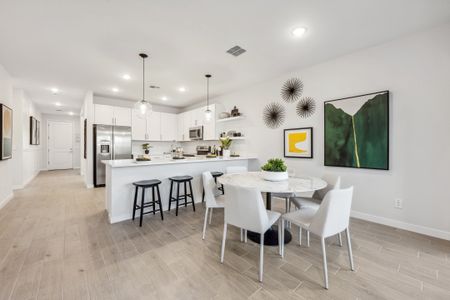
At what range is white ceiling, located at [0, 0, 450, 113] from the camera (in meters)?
2.05

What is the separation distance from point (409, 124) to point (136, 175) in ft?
13.3

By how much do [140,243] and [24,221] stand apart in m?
2.14

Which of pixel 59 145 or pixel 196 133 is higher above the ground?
pixel 196 133

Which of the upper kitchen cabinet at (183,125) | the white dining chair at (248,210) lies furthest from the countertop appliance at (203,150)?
the white dining chair at (248,210)

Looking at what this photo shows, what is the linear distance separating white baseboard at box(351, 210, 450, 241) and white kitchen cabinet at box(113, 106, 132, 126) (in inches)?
237

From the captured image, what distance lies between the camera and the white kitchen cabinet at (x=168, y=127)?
656 centimetres

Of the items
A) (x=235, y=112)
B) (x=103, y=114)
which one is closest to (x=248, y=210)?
(x=235, y=112)

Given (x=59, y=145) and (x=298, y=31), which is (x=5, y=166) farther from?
(x=59, y=145)

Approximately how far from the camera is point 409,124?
2590 millimetres

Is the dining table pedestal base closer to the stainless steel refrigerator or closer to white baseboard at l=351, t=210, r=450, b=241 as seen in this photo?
white baseboard at l=351, t=210, r=450, b=241

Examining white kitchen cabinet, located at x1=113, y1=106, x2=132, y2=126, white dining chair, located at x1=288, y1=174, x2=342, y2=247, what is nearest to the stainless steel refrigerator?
white kitchen cabinet, located at x1=113, y1=106, x2=132, y2=126


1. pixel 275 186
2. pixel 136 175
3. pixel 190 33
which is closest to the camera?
pixel 275 186

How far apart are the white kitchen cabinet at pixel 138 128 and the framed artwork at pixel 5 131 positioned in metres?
2.54

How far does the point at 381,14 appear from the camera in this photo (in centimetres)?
218
